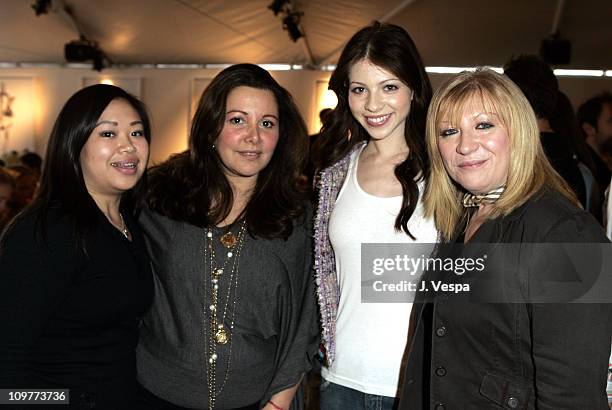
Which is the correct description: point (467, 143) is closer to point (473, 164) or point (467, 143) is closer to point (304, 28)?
point (473, 164)

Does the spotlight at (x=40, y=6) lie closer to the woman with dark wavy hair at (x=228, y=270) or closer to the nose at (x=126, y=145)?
the woman with dark wavy hair at (x=228, y=270)

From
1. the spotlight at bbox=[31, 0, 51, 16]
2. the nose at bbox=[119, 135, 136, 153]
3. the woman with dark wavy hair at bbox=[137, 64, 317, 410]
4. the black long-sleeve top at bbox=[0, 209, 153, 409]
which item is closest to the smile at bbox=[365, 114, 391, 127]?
the woman with dark wavy hair at bbox=[137, 64, 317, 410]

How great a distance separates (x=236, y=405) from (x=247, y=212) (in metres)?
0.71

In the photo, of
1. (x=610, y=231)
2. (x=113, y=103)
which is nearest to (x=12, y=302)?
(x=113, y=103)

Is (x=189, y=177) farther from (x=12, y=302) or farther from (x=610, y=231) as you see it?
(x=610, y=231)

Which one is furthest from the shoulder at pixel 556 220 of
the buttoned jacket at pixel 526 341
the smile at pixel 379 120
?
the smile at pixel 379 120

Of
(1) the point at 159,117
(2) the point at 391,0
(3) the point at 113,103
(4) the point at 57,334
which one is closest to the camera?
(4) the point at 57,334

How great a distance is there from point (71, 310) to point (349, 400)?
0.99 meters

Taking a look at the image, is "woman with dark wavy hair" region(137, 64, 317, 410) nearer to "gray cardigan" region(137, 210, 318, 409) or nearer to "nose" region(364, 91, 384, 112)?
"gray cardigan" region(137, 210, 318, 409)

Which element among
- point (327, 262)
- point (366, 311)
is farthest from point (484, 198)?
point (327, 262)

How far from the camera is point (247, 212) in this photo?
2355 mm

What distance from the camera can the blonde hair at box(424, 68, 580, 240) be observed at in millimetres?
1569

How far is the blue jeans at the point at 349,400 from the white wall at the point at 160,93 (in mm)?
7631

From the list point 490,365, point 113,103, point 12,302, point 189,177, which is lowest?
point 490,365
